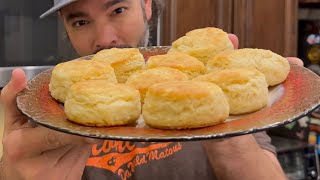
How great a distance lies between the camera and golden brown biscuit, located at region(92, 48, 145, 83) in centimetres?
76

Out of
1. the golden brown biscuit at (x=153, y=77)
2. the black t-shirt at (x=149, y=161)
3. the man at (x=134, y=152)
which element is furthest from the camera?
the black t-shirt at (x=149, y=161)

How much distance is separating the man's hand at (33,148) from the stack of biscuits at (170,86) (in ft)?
0.19

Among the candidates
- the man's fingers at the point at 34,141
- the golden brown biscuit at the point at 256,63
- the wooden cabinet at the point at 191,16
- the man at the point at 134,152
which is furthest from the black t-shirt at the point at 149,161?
the wooden cabinet at the point at 191,16

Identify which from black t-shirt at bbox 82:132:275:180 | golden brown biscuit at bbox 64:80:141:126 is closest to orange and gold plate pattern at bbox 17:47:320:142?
golden brown biscuit at bbox 64:80:141:126

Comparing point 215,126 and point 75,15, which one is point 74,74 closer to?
point 215,126

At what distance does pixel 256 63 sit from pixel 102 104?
0.26 m

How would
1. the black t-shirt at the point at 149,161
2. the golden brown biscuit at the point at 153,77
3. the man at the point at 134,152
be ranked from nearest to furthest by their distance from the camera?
1. the golden brown biscuit at the point at 153,77
2. the man at the point at 134,152
3. the black t-shirt at the point at 149,161

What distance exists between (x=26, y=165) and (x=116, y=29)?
0.53m

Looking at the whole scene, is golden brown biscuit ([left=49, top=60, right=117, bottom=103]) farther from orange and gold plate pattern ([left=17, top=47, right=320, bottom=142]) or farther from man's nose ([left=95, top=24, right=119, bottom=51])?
man's nose ([left=95, top=24, right=119, bottom=51])

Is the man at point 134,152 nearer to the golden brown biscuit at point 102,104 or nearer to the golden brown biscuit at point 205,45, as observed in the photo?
the golden brown biscuit at point 205,45

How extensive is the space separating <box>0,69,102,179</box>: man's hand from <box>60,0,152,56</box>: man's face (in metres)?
0.42

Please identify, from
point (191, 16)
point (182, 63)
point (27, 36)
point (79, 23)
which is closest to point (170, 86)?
point (182, 63)

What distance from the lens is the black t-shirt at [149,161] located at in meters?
1.17

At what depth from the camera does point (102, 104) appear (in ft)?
1.98
